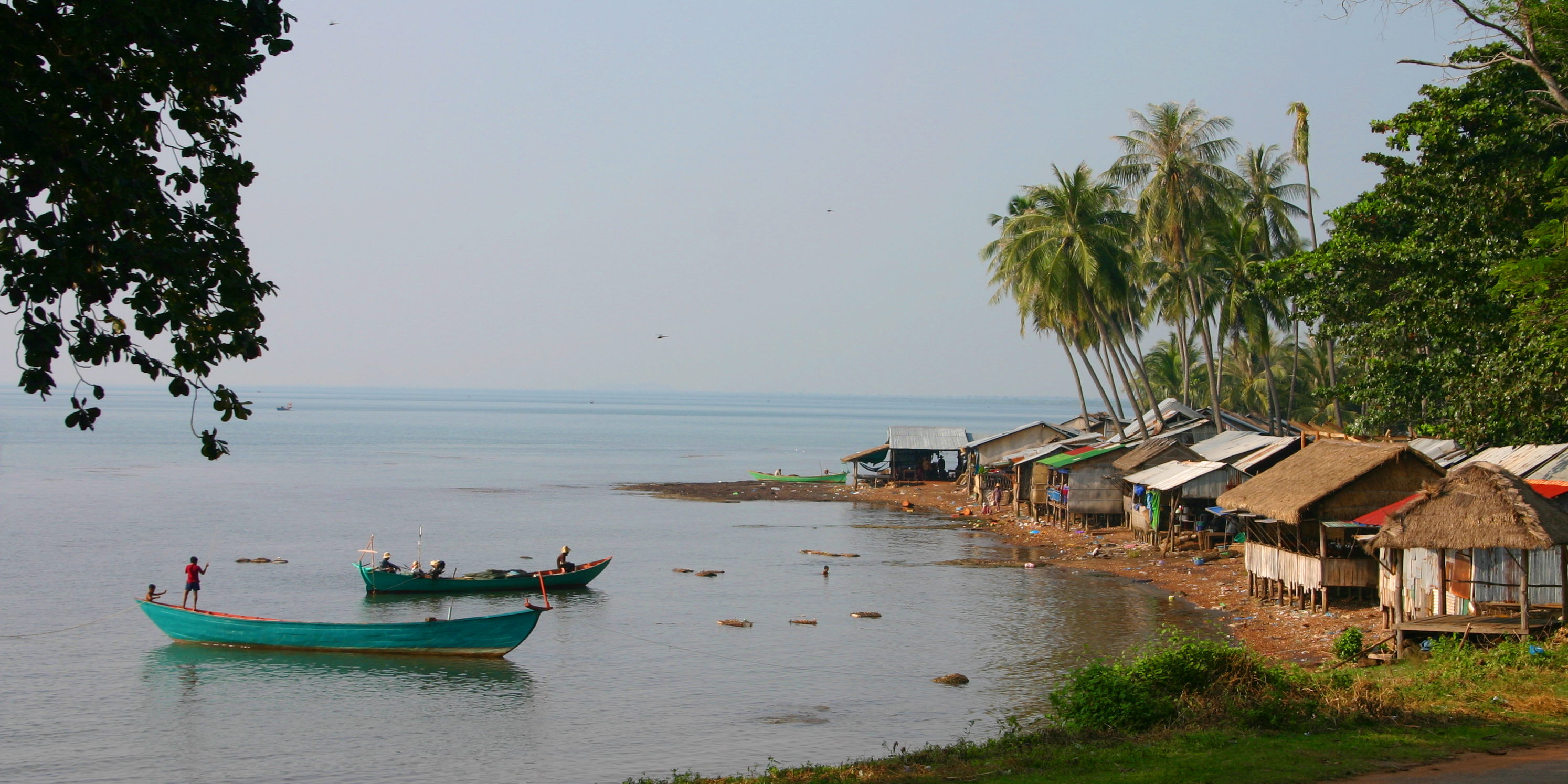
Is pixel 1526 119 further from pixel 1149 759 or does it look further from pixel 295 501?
pixel 295 501

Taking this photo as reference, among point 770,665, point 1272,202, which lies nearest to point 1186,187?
point 1272,202

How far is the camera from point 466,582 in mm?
29062

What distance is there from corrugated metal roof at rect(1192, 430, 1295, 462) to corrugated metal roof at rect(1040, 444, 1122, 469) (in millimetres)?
2654

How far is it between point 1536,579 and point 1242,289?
19.2m

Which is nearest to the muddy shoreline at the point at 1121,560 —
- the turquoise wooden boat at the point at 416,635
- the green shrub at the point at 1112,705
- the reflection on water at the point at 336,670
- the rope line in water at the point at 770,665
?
the green shrub at the point at 1112,705

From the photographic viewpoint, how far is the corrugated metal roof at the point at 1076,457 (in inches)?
1438

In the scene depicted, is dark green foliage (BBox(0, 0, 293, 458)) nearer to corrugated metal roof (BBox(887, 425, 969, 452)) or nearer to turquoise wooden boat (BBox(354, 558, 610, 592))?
turquoise wooden boat (BBox(354, 558, 610, 592))

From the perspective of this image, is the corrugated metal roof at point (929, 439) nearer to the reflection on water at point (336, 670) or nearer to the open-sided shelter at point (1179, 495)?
the open-sided shelter at point (1179, 495)

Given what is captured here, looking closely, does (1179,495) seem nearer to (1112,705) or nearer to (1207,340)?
(1207,340)

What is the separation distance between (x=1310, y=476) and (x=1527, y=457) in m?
3.56

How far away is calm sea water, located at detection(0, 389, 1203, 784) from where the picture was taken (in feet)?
52.4

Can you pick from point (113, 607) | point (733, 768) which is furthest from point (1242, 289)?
point (113, 607)

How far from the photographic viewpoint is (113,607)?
2731cm

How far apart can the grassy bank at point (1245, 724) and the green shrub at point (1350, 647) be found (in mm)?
2416
